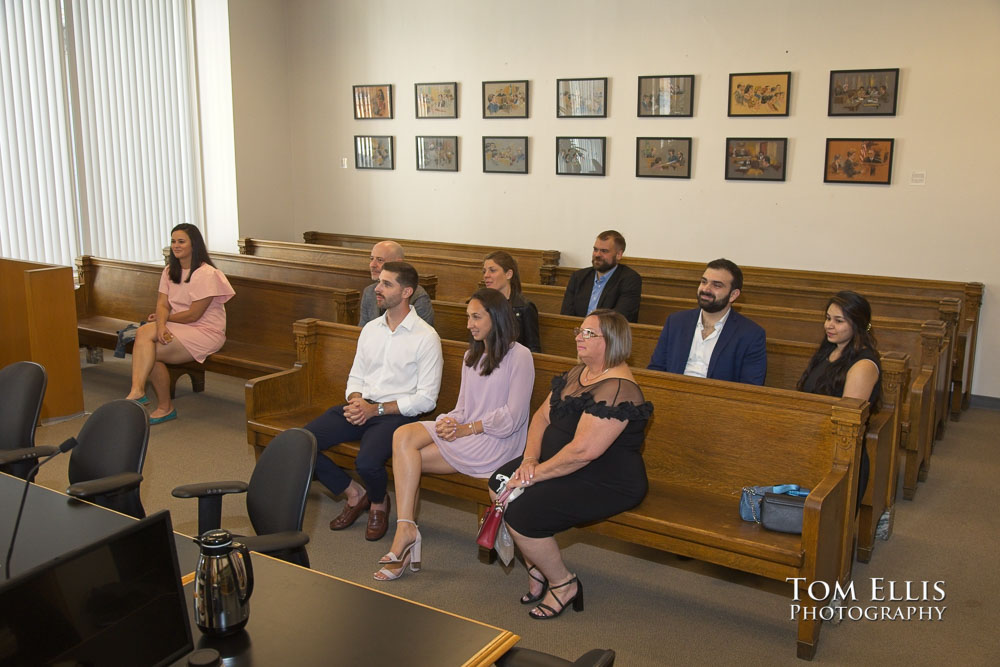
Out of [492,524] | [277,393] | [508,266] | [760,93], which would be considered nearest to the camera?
[492,524]

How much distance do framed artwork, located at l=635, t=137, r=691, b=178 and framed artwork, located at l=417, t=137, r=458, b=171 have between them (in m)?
2.08

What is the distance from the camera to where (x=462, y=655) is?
1.97 m

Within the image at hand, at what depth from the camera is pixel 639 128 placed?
800 cm

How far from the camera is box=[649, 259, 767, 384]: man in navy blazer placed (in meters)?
4.10

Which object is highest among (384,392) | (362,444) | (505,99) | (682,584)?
(505,99)

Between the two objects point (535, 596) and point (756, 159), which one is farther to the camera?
point (756, 159)


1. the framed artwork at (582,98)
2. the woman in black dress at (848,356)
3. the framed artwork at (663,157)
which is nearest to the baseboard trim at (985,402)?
the framed artwork at (663,157)

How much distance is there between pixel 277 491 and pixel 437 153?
679 centimetres

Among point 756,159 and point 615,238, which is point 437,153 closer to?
point 756,159

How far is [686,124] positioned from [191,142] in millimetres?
5409

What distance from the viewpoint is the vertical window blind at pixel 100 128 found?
8055 mm

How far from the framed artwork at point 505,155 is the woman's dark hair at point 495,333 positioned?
5010mm

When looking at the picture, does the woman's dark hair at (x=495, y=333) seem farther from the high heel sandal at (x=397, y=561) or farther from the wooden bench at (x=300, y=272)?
the wooden bench at (x=300, y=272)

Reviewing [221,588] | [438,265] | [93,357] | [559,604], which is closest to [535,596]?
[559,604]
